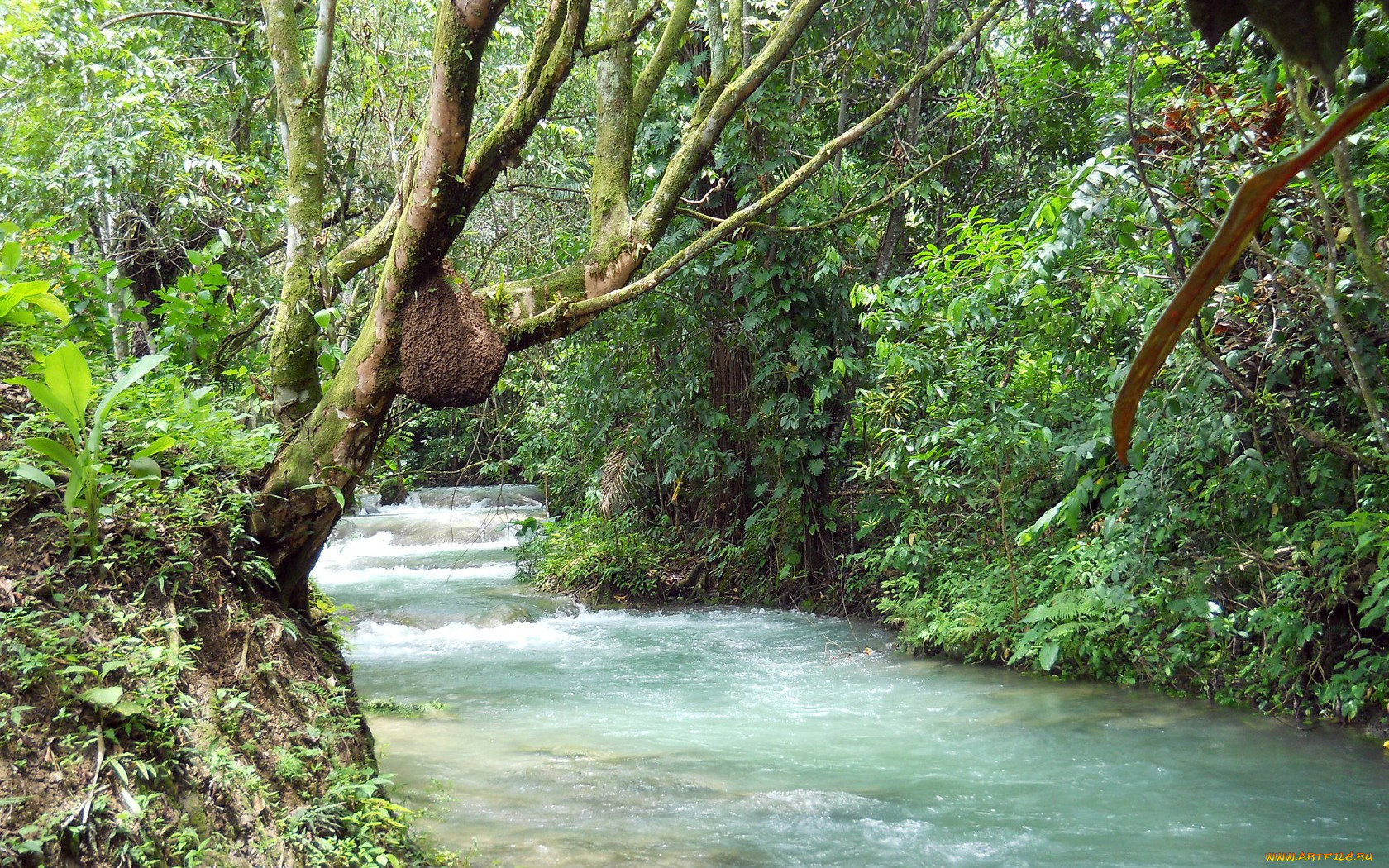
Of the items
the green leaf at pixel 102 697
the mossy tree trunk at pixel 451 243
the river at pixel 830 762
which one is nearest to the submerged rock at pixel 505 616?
the river at pixel 830 762

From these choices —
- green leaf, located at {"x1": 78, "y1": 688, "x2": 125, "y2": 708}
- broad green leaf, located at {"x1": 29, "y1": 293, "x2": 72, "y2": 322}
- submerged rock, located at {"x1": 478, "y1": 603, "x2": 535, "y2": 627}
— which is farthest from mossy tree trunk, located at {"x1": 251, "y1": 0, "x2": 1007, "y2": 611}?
submerged rock, located at {"x1": 478, "y1": 603, "x2": 535, "y2": 627}

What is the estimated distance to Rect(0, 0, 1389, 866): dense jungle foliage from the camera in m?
2.80

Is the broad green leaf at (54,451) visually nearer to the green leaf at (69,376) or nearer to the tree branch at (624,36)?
the green leaf at (69,376)

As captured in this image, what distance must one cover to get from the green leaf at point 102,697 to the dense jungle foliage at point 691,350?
10mm

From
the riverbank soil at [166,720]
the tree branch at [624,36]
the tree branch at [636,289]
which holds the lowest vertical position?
the riverbank soil at [166,720]

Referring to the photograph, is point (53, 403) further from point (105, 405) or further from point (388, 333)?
point (388, 333)

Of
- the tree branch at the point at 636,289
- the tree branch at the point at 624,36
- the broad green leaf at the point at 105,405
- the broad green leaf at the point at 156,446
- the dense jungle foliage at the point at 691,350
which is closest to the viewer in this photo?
the broad green leaf at the point at 105,405

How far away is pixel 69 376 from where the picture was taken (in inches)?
105

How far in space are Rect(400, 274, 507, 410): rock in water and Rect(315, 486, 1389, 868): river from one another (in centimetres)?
162

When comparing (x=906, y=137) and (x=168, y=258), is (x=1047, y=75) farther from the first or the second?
(x=168, y=258)

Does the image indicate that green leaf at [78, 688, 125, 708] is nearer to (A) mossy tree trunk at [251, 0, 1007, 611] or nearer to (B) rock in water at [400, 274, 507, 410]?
(A) mossy tree trunk at [251, 0, 1007, 611]

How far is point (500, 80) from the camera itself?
6855 mm

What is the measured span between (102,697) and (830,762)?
352cm

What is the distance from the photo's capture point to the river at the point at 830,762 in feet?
12.3
